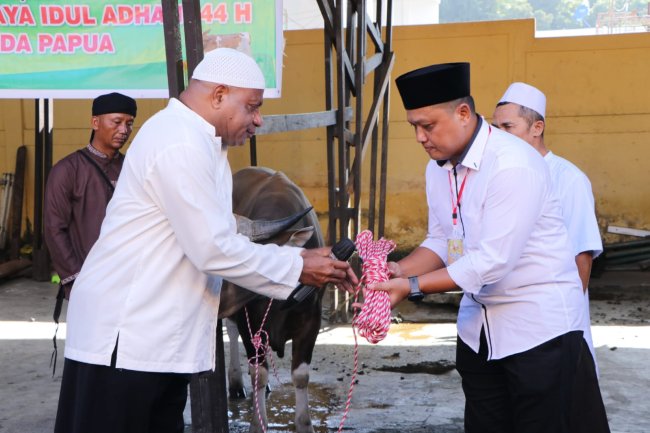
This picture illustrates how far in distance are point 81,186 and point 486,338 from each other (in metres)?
2.74

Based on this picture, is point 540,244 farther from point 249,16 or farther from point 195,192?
point 249,16

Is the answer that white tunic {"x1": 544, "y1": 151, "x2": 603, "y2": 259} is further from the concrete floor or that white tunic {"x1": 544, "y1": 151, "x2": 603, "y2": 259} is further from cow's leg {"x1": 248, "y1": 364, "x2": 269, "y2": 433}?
cow's leg {"x1": 248, "y1": 364, "x2": 269, "y2": 433}

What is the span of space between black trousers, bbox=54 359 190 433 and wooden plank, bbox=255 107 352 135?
78.4 inches

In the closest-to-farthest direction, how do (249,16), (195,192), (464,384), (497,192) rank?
(195,192)
(497,192)
(464,384)
(249,16)

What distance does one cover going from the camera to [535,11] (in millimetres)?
51781

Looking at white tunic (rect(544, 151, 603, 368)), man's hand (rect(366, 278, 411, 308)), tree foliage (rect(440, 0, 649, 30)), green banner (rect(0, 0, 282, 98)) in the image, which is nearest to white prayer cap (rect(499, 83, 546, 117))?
white tunic (rect(544, 151, 603, 368))

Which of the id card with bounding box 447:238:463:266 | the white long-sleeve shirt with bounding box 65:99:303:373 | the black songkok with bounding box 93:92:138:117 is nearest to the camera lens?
the white long-sleeve shirt with bounding box 65:99:303:373

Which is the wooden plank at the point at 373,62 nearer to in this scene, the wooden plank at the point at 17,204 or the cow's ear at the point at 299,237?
the cow's ear at the point at 299,237

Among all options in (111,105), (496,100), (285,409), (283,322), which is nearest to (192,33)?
(111,105)

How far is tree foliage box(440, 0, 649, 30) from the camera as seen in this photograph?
44.9m

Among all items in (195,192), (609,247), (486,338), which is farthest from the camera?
(609,247)

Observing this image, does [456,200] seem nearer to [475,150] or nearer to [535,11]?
[475,150]

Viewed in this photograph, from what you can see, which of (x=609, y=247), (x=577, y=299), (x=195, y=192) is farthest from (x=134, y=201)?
(x=609, y=247)

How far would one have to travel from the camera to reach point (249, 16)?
716cm
